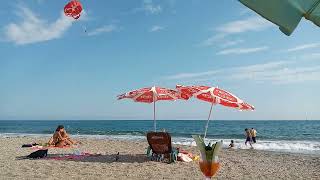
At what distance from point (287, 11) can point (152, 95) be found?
1072 cm

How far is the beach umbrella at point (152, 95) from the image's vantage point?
1308 centimetres

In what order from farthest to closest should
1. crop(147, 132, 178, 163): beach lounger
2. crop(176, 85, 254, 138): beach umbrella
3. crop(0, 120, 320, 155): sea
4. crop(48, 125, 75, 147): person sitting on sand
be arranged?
1. crop(0, 120, 320, 155): sea
2. crop(48, 125, 75, 147): person sitting on sand
3. crop(147, 132, 178, 163): beach lounger
4. crop(176, 85, 254, 138): beach umbrella

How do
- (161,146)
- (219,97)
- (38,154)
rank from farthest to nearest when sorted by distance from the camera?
(38,154) < (161,146) < (219,97)

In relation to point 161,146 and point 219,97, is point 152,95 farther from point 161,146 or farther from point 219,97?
point 219,97

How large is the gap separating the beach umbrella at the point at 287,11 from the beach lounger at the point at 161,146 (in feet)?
34.0

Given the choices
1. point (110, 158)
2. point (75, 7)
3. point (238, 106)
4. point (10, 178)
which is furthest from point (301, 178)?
point (75, 7)

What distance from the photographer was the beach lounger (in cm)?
1282

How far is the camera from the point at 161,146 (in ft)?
42.8

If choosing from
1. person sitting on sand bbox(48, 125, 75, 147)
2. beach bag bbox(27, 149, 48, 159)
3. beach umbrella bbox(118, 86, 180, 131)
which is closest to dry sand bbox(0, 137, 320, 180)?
beach bag bbox(27, 149, 48, 159)

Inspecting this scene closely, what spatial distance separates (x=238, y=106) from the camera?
994 centimetres

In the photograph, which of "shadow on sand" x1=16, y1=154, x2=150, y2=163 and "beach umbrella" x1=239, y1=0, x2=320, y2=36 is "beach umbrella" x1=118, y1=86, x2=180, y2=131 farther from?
"beach umbrella" x1=239, y1=0, x2=320, y2=36

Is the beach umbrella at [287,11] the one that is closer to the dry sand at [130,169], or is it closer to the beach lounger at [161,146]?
the dry sand at [130,169]

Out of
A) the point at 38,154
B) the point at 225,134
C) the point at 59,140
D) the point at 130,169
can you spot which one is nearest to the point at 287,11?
the point at 130,169

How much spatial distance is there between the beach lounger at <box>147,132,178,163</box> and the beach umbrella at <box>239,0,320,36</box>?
1037 cm
